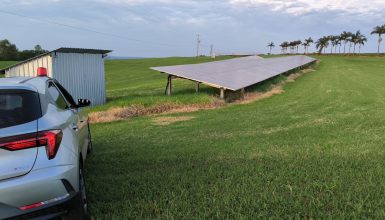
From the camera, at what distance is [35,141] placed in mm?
3834

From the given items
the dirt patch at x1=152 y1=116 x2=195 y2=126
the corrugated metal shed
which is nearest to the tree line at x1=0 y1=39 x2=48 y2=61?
the corrugated metal shed

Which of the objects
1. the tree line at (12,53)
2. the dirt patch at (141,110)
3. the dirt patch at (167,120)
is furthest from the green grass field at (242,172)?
the tree line at (12,53)

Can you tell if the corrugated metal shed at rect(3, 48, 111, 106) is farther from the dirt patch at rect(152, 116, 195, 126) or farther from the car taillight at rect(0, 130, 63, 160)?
the car taillight at rect(0, 130, 63, 160)

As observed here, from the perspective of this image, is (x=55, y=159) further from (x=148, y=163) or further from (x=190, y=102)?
(x=190, y=102)

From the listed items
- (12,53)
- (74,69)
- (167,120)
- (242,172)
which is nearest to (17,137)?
(242,172)

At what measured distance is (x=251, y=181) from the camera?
599cm

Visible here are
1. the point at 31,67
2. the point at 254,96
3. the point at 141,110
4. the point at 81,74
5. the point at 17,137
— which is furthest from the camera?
the point at 254,96

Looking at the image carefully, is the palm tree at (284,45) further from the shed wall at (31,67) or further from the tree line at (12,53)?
the shed wall at (31,67)

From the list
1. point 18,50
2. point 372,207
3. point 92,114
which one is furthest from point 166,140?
point 18,50

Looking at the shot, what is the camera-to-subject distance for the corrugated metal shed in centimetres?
1780

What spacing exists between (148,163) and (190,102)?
43.5 ft

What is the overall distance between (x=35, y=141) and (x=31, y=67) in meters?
15.9

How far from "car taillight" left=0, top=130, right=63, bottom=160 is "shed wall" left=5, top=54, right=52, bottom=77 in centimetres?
1437

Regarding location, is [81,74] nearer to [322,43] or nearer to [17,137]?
[17,137]
